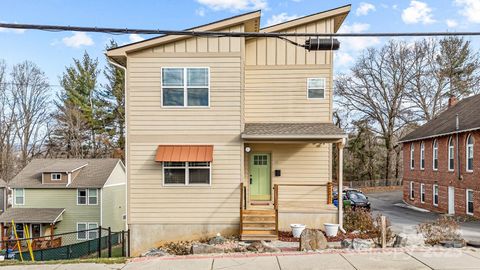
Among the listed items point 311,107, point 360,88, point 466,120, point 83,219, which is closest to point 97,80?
point 83,219

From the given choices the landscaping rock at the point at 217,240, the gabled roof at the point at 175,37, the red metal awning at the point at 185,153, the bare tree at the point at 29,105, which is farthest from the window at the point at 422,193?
the bare tree at the point at 29,105

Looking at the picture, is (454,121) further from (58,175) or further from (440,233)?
(58,175)

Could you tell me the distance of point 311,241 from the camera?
8586 millimetres

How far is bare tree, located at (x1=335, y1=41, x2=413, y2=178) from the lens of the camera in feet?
122

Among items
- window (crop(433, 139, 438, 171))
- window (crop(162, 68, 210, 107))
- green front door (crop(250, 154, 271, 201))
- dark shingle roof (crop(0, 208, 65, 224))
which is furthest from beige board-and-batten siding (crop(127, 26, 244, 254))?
window (crop(433, 139, 438, 171))

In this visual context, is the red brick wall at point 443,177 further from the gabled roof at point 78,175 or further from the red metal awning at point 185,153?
the gabled roof at point 78,175

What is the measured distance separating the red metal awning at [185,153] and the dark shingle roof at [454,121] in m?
14.2

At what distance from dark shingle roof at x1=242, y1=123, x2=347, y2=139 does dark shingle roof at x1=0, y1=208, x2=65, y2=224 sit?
55.6ft

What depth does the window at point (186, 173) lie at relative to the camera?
1159 cm

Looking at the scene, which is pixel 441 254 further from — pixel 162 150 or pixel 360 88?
pixel 360 88

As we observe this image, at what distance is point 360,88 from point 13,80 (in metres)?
35.8

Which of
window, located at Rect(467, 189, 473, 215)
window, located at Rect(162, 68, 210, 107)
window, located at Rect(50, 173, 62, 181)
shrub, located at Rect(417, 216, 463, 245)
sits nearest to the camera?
shrub, located at Rect(417, 216, 463, 245)

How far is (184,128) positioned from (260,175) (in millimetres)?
3779

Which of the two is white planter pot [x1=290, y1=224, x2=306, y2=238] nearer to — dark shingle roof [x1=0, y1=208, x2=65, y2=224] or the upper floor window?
the upper floor window
